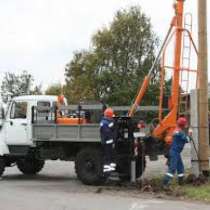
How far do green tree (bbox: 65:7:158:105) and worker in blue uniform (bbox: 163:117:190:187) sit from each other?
29388 millimetres

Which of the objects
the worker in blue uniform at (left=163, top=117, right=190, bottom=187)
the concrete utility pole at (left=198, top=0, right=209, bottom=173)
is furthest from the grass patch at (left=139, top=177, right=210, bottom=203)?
the concrete utility pole at (left=198, top=0, right=209, bottom=173)

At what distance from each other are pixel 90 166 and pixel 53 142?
1.57 metres

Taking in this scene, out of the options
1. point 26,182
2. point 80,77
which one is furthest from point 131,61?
point 26,182

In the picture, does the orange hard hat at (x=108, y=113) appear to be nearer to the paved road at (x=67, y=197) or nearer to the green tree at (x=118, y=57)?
the paved road at (x=67, y=197)

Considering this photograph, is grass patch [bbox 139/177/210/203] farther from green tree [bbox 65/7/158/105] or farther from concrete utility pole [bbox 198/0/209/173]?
green tree [bbox 65/7/158/105]

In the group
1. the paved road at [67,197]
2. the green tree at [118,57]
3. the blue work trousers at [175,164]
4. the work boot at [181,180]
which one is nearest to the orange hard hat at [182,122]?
the blue work trousers at [175,164]

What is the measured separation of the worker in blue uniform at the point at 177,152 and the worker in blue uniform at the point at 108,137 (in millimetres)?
1391

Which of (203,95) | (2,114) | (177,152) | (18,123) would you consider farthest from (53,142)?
(203,95)

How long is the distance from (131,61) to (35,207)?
34.8m

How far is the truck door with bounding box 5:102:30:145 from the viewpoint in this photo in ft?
59.4

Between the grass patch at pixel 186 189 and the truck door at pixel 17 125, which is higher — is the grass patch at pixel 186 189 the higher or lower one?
the lower one

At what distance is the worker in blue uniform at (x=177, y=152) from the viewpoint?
15305mm

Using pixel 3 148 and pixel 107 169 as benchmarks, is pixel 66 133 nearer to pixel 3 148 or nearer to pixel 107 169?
pixel 107 169

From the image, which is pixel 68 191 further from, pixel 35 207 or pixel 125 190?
pixel 35 207
